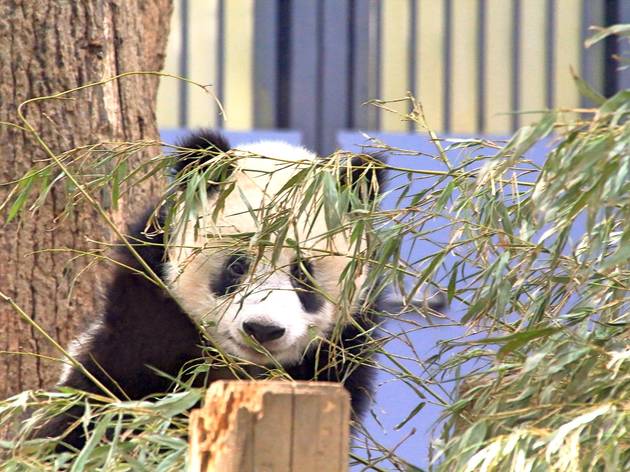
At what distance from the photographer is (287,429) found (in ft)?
3.95

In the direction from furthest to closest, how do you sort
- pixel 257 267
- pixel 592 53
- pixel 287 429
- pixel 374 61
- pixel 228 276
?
1. pixel 592 53
2. pixel 374 61
3. pixel 228 276
4. pixel 257 267
5. pixel 287 429

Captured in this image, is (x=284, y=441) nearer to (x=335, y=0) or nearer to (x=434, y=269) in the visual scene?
(x=434, y=269)

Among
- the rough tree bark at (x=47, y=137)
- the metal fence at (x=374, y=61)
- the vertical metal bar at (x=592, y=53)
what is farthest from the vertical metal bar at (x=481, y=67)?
the rough tree bark at (x=47, y=137)

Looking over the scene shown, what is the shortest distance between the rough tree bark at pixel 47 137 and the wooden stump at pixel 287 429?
1.27 metres

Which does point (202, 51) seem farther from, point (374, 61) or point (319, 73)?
point (374, 61)

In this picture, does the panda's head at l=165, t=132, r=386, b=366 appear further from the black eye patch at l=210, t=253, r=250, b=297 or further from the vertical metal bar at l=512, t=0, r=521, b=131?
the vertical metal bar at l=512, t=0, r=521, b=131

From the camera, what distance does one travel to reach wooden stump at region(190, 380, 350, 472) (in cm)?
120

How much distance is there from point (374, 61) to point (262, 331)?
284cm

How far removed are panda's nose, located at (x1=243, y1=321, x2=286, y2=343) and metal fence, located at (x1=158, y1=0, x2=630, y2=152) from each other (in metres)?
2.54

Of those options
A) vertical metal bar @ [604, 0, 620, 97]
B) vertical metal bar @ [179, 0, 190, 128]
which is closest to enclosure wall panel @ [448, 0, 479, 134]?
vertical metal bar @ [604, 0, 620, 97]

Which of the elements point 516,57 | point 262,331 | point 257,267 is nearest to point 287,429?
point 262,331

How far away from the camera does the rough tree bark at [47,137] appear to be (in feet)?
8.04

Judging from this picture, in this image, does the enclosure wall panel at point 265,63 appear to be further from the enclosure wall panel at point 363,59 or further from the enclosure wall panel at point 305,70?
the enclosure wall panel at point 363,59

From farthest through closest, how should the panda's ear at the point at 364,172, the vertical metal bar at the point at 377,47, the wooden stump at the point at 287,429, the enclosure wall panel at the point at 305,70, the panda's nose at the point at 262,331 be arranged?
the vertical metal bar at the point at 377,47, the enclosure wall panel at the point at 305,70, the panda's nose at the point at 262,331, the panda's ear at the point at 364,172, the wooden stump at the point at 287,429
